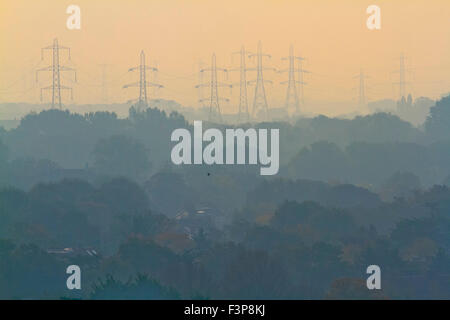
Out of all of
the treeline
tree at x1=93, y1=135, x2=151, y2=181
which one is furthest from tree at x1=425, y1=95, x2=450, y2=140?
the treeline

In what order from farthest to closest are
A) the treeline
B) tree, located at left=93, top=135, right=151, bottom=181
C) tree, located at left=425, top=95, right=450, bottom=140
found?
tree, located at left=425, top=95, right=450, bottom=140
tree, located at left=93, top=135, right=151, bottom=181
the treeline

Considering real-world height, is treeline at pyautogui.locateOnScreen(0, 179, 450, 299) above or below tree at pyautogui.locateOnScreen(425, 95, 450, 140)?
below

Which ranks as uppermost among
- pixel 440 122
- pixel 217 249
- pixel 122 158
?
pixel 440 122

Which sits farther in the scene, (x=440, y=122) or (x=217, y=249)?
(x=440, y=122)

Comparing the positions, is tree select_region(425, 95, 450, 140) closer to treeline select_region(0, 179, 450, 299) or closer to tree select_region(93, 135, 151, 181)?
tree select_region(93, 135, 151, 181)

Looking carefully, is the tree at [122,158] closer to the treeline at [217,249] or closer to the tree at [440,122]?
the treeline at [217,249]

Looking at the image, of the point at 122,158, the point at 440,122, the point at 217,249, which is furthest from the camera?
the point at 440,122

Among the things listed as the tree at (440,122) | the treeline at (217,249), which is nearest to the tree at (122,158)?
the treeline at (217,249)

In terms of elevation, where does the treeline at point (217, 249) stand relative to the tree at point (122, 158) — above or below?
below

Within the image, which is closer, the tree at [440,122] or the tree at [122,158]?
the tree at [122,158]

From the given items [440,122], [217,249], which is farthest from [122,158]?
[217,249]

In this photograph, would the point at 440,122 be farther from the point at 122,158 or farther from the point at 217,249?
the point at 217,249

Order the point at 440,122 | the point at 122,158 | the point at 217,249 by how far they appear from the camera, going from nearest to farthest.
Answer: the point at 217,249
the point at 122,158
the point at 440,122
